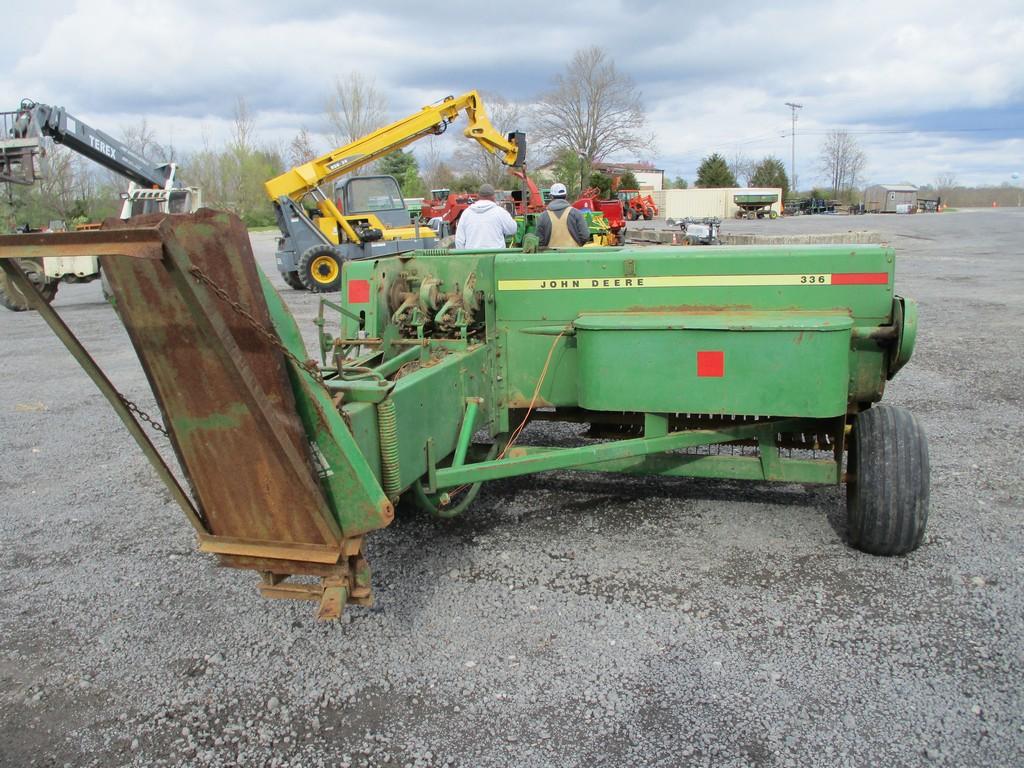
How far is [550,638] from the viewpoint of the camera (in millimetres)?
3230

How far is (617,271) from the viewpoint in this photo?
13.2 ft

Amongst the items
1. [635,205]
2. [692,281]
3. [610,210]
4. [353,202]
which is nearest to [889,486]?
[692,281]

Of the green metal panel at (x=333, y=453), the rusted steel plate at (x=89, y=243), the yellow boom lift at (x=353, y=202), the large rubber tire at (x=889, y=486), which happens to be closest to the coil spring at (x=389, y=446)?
the green metal panel at (x=333, y=453)

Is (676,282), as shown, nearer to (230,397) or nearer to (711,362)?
(711,362)

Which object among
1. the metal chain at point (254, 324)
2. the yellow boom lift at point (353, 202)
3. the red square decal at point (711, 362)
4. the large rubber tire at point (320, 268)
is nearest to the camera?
the metal chain at point (254, 324)

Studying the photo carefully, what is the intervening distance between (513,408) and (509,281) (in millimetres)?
705

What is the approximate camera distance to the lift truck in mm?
13820

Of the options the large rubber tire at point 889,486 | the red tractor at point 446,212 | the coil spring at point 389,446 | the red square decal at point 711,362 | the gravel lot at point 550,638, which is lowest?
the gravel lot at point 550,638

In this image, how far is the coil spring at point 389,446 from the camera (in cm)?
298

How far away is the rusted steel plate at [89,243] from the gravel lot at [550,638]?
166 cm

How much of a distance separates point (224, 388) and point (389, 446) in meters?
0.69

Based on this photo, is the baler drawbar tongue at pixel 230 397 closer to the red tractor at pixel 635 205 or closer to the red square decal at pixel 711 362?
the red square decal at pixel 711 362

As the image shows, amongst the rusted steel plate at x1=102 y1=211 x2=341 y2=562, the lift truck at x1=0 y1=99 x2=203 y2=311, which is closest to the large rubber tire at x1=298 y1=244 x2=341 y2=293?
the lift truck at x1=0 y1=99 x2=203 y2=311

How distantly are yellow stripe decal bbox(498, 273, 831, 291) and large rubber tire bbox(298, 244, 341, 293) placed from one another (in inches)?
427
